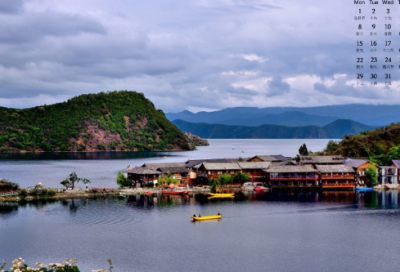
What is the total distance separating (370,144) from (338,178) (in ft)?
118

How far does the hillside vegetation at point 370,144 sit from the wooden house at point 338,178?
2037cm

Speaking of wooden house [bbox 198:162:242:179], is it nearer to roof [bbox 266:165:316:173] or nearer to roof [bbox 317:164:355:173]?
roof [bbox 266:165:316:173]

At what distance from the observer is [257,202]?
73.1 meters

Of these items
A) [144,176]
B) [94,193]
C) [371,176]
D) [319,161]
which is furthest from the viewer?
[319,161]

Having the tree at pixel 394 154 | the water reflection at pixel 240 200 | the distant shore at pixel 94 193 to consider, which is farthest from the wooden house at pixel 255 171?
the tree at pixel 394 154

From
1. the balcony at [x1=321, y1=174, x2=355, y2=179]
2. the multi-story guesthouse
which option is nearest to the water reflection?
the multi-story guesthouse

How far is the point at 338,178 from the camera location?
289 ft

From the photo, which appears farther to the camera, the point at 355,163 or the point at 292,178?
the point at 355,163

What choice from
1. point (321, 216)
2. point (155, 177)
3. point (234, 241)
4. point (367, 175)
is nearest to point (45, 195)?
point (155, 177)

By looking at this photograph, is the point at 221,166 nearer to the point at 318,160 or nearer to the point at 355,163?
the point at 318,160

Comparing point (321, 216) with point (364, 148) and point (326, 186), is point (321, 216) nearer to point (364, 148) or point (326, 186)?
point (326, 186)

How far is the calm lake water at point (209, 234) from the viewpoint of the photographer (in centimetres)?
4166

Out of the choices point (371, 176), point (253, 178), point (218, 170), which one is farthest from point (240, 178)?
point (371, 176)

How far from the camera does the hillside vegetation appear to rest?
11361 centimetres
